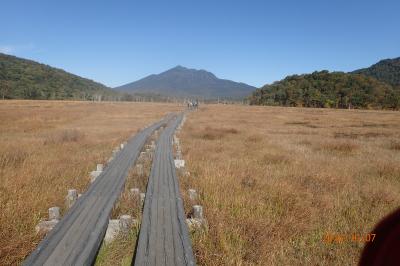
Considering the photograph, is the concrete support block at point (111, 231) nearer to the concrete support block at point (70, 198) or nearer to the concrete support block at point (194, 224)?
the concrete support block at point (194, 224)

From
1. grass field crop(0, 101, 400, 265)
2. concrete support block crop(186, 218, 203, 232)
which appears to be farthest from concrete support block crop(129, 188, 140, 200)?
concrete support block crop(186, 218, 203, 232)

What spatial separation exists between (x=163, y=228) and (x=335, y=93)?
99.7m

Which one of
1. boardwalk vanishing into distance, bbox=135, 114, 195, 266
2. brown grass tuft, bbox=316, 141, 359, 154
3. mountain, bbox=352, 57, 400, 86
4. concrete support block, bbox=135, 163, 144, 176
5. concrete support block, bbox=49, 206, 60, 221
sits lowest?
brown grass tuft, bbox=316, 141, 359, 154

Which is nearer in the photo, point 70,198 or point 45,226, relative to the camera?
point 45,226

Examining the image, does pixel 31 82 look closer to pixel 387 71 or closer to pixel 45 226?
pixel 45 226

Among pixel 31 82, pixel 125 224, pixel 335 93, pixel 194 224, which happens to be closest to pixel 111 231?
pixel 125 224

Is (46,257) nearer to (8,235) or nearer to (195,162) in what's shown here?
(8,235)

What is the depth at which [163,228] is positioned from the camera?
5867mm

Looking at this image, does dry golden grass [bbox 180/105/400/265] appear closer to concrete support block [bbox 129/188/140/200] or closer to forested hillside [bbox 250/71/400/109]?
concrete support block [bbox 129/188/140/200]

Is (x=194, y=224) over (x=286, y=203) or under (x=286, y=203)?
over

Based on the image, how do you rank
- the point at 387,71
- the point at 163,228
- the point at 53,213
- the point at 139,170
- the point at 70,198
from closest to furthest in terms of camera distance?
1. the point at 163,228
2. the point at 53,213
3. the point at 70,198
4. the point at 139,170
5. the point at 387,71

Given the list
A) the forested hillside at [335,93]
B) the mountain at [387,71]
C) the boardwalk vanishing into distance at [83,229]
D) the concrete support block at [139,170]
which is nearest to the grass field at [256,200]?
the boardwalk vanishing into distance at [83,229]

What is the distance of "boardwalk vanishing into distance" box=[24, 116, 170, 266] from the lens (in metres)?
4.66

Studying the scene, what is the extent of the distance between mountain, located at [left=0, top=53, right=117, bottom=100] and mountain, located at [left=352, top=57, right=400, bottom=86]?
129 meters
